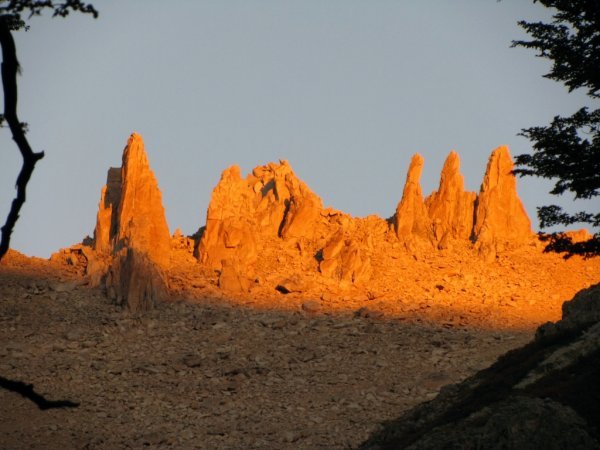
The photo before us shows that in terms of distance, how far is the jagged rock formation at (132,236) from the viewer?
7281 cm

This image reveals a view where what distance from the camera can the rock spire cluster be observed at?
75500 mm

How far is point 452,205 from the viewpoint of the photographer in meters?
85.7

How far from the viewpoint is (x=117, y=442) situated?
56531 mm

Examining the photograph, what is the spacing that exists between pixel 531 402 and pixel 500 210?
5110 cm

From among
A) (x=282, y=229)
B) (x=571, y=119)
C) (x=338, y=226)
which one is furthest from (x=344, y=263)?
(x=571, y=119)

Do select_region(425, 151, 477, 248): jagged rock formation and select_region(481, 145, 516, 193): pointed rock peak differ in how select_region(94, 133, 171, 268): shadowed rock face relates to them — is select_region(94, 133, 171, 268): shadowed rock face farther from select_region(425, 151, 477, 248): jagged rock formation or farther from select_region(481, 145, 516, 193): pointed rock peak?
select_region(481, 145, 516, 193): pointed rock peak

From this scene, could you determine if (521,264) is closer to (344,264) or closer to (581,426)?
(344,264)

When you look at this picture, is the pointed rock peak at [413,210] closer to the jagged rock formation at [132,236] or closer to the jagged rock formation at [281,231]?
the jagged rock formation at [281,231]

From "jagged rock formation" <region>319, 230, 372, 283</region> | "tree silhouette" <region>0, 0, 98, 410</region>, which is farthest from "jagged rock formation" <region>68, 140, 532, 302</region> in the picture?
"tree silhouette" <region>0, 0, 98, 410</region>

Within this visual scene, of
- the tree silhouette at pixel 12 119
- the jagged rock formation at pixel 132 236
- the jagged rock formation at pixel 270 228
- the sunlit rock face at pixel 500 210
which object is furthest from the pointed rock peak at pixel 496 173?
the tree silhouette at pixel 12 119

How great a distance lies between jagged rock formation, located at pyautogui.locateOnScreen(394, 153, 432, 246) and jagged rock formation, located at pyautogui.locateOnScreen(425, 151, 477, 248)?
92cm

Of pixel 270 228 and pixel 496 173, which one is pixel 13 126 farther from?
pixel 496 173

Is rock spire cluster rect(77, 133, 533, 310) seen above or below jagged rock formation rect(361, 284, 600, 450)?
above

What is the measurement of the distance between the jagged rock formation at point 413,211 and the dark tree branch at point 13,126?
67.5m
